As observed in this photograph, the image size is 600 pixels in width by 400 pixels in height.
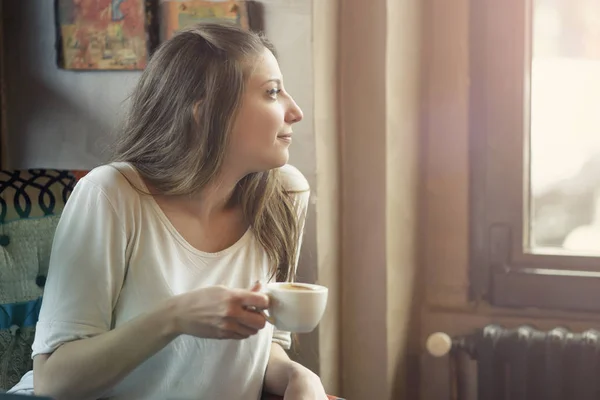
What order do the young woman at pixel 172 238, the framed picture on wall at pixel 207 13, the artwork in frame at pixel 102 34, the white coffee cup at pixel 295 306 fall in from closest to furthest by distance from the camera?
the white coffee cup at pixel 295 306, the young woman at pixel 172 238, the framed picture on wall at pixel 207 13, the artwork in frame at pixel 102 34

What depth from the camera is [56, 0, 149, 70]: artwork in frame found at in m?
1.82

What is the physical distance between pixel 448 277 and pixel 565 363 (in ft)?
1.29

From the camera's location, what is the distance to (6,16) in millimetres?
1983

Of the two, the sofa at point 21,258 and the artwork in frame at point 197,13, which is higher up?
the artwork in frame at point 197,13

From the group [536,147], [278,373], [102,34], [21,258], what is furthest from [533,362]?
[102,34]

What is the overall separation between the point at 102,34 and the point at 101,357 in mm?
985

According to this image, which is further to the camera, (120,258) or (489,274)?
(489,274)

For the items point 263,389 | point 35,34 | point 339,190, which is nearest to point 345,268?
point 339,190

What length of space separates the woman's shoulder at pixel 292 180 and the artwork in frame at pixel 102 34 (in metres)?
0.54

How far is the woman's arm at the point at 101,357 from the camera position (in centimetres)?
111

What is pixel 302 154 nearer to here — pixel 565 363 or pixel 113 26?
pixel 113 26

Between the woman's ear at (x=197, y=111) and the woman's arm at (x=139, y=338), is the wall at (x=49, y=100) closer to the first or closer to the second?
the woman's ear at (x=197, y=111)

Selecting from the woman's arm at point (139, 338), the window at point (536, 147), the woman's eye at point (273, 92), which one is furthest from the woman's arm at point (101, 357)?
the window at point (536, 147)

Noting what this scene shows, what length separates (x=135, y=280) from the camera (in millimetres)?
1238
